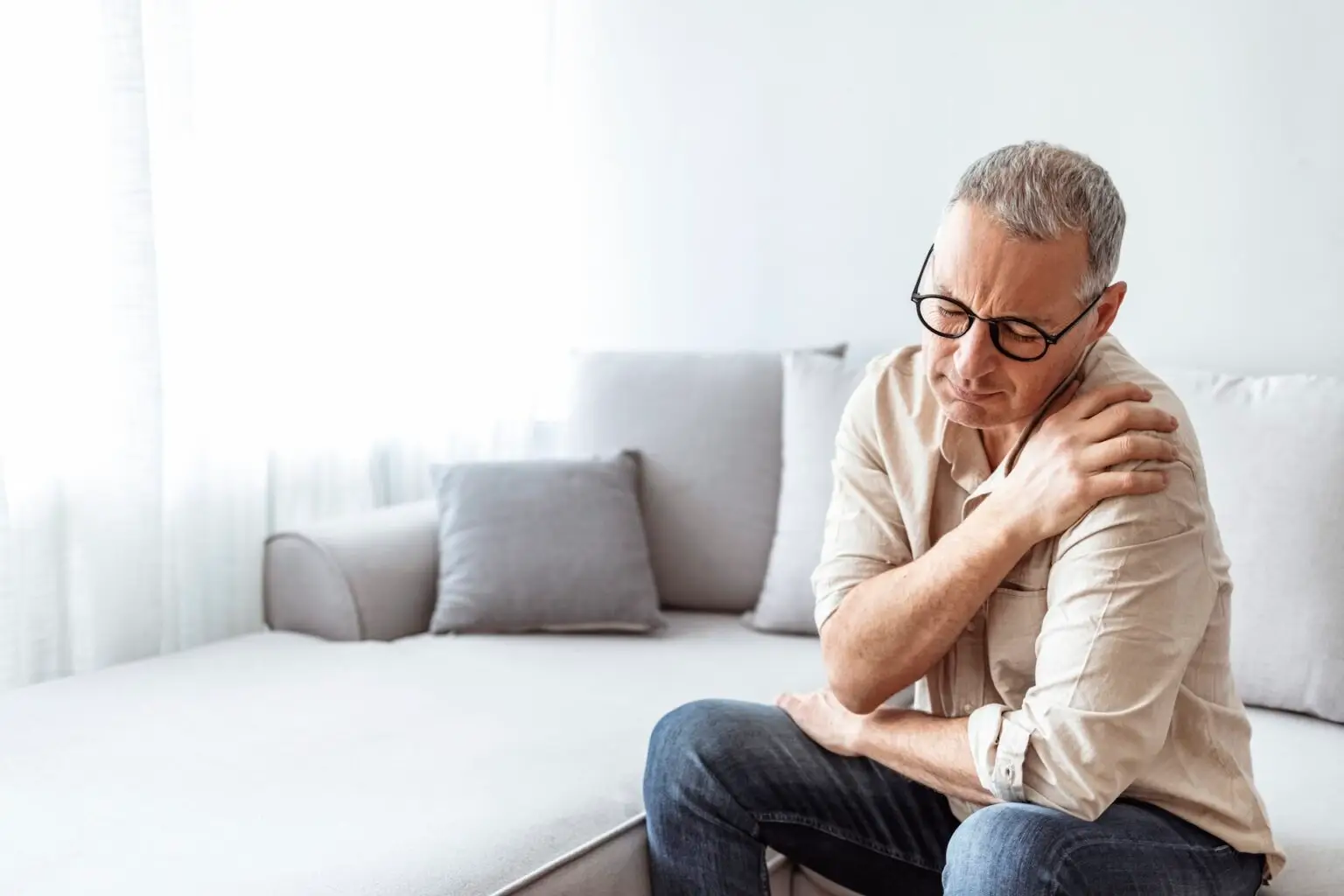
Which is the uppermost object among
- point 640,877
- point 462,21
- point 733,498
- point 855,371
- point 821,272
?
point 462,21

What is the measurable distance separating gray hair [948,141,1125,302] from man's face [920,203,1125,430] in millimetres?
12

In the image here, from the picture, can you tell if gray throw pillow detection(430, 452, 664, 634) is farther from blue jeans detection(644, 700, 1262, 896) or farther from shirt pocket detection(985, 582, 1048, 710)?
shirt pocket detection(985, 582, 1048, 710)

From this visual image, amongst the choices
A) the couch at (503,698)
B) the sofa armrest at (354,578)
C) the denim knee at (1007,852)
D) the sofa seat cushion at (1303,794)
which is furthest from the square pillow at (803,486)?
the denim knee at (1007,852)

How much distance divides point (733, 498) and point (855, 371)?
0.35 m

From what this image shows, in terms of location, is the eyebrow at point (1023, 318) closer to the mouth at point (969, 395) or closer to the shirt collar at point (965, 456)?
the mouth at point (969, 395)

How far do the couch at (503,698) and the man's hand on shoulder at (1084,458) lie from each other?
1.81ft

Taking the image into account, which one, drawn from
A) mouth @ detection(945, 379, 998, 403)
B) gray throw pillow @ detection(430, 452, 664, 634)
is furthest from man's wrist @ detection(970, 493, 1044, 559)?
gray throw pillow @ detection(430, 452, 664, 634)

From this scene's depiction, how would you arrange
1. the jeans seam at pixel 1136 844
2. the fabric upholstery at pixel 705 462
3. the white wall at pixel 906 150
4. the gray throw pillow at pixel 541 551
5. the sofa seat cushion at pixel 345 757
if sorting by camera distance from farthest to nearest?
the fabric upholstery at pixel 705 462 < the gray throw pillow at pixel 541 551 < the white wall at pixel 906 150 < the sofa seat cushion at pixel 345 757 < the jeans seam at pixel 1136 844

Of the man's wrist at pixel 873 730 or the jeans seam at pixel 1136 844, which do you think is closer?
the jeans seam at pixel 1136 844

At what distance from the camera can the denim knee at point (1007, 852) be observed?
1235mm

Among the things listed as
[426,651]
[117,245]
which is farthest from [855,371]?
[117,245]

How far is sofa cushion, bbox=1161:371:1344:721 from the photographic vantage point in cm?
198

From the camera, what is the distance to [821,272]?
290cm

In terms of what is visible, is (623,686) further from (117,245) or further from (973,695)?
(117,245)
